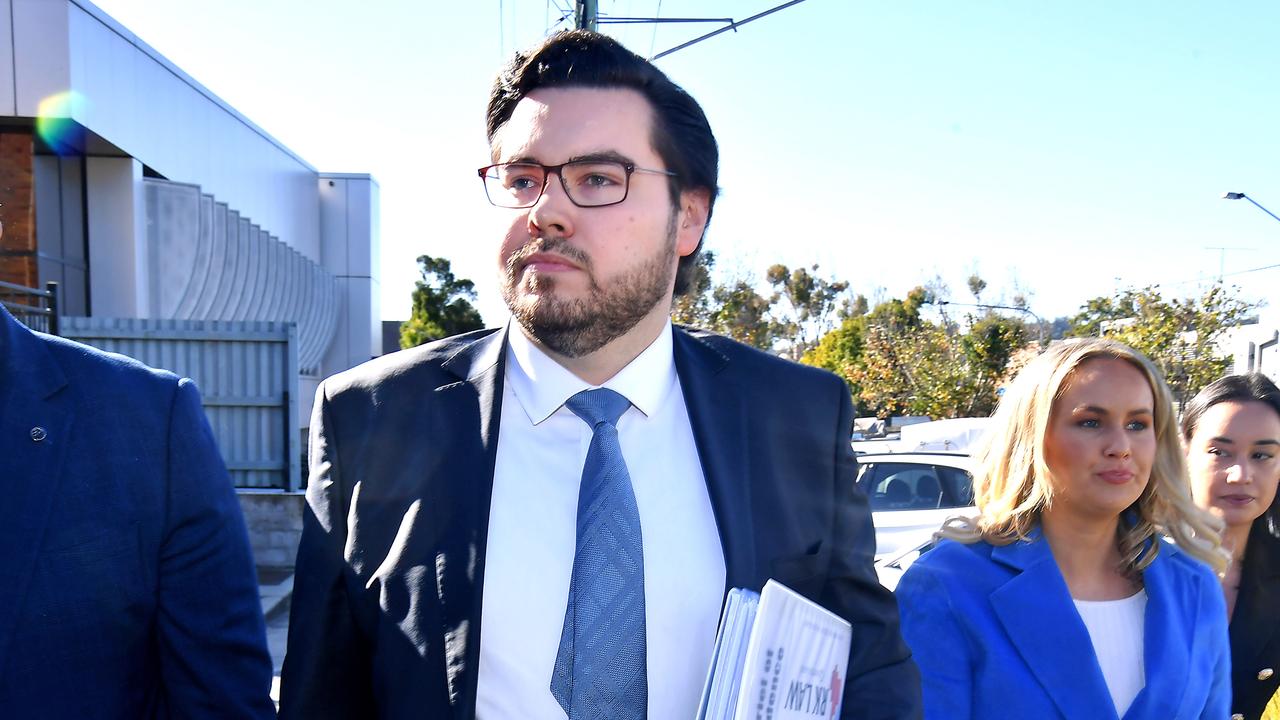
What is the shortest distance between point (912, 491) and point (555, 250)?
7.35 meters

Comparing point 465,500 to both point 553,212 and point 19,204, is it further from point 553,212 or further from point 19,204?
point 19,204

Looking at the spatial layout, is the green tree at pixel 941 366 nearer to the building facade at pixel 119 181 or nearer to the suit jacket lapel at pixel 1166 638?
the building facade at pixel 119 181

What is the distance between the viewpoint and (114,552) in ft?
5.00

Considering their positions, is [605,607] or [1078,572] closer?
[605,607]

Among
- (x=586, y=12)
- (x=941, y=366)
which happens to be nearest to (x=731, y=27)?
(x=586, y=12)

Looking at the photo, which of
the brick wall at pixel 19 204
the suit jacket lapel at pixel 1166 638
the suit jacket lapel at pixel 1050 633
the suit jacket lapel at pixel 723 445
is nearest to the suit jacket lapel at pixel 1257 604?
the suit jacket lapel at pixel 1166 638

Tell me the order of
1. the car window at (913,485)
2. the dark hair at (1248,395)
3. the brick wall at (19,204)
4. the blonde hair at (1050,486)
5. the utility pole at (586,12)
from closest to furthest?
the blonde hair at (1050,486)
the dark hair at (1248,395)
the utility pole at (586,12)
the car window at (913,485)
the brick wall at (19,204)

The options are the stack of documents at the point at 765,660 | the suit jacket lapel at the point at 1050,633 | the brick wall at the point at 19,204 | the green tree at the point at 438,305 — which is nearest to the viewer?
the stack of documents at the point at 765,660

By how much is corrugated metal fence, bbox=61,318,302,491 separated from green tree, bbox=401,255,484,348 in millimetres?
27437

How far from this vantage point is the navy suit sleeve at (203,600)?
1547 mm

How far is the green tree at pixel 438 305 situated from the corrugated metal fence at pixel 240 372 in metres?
27.4

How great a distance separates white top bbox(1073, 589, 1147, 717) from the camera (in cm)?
211

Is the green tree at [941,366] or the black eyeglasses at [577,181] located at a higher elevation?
the black eyeglasses at [577,181]

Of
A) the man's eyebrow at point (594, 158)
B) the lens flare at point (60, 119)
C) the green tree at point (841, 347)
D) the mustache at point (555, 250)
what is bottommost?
the green tree at point (841, 347)
